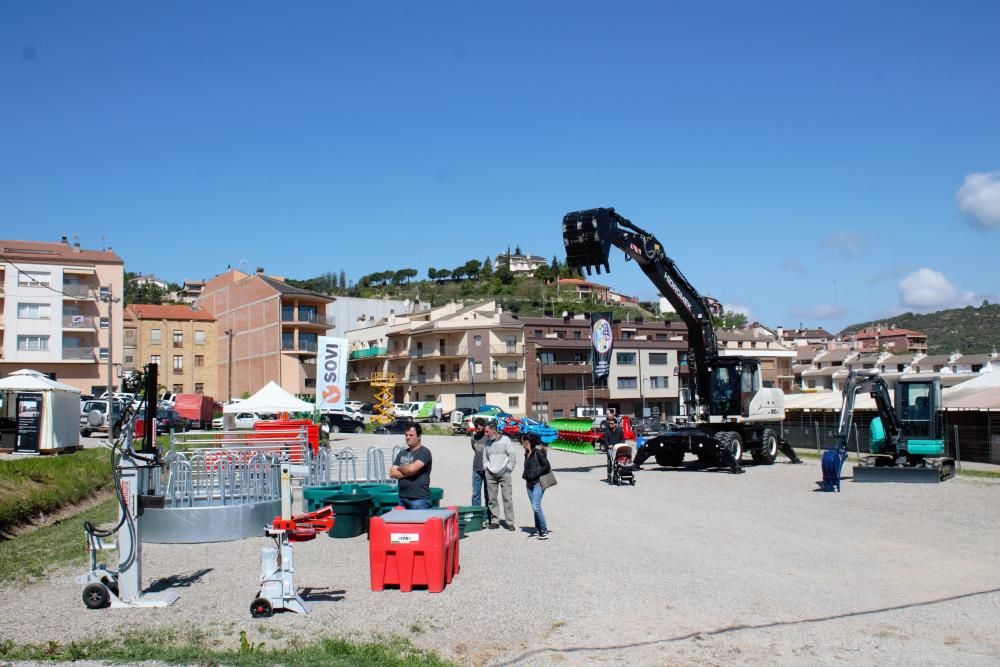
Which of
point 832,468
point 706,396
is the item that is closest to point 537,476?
point 832,468

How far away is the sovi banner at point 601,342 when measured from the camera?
35.1 metres

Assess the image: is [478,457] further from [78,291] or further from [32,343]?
[78,291]

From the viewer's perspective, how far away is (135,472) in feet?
30.4

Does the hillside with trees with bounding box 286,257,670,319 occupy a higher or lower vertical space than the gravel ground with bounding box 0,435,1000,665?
higher

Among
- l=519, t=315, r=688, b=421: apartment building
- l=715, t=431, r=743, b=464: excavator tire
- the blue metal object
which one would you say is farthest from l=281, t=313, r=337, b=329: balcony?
the blue metal object

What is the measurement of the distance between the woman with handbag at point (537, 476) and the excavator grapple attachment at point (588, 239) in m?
9.62

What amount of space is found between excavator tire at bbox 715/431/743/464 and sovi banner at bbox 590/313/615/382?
9.45 m

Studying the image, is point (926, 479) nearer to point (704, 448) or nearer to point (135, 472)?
point (704, 448)

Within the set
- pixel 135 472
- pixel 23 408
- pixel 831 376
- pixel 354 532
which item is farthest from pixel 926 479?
pixel 831 376

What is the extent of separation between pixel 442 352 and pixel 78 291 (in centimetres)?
3157

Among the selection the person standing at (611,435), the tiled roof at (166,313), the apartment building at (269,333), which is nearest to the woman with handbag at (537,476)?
the person standing at (611,435)

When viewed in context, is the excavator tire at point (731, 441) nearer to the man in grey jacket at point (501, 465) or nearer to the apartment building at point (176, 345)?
the man in grey jacket at point (501, 465)

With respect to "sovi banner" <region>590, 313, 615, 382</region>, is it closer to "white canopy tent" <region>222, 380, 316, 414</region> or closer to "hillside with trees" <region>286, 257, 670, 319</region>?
"white canopy tent" <region>222, 380, 316, 414</region>

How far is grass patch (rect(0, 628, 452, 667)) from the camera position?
269 inches
